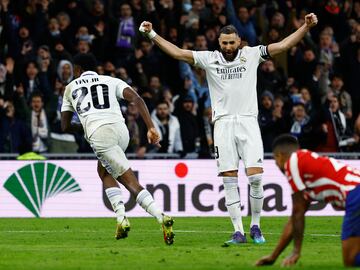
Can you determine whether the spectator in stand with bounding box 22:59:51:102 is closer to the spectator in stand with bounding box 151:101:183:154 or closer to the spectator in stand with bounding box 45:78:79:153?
the spectator in stand with bounding box 45:78:79:153

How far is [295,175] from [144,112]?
3.76 metres

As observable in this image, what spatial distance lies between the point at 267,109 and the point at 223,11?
3736 millimetres

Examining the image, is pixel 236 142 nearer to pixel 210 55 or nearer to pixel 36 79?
pixel 210 55

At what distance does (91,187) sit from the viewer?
2178cm

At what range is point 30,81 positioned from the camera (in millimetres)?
23688

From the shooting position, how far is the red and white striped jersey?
10.5 meters

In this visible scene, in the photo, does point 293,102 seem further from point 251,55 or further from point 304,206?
point 304,206

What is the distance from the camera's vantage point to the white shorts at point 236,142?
47.9 feet

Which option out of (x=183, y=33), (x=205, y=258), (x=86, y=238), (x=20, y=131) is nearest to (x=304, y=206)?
(x=205, y=258)

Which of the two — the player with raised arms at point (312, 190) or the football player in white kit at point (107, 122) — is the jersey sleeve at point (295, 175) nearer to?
the player with raised arms at point (312, 190)

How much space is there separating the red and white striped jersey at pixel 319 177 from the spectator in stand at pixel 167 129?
1230 centimetres

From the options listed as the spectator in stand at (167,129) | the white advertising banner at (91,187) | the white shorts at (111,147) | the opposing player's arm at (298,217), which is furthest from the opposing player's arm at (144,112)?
the spectator in stand at (167,129)

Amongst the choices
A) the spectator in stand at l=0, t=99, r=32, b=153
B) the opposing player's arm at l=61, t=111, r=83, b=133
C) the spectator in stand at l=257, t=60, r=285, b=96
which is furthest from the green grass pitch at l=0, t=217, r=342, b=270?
the spectator in stand at l=257, t=60, r=285, b=96

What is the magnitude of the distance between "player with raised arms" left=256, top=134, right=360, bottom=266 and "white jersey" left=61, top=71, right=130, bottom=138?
4.33 meters
